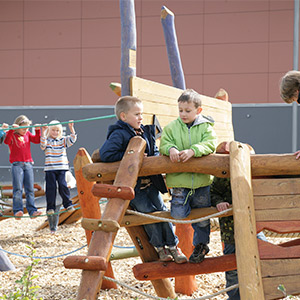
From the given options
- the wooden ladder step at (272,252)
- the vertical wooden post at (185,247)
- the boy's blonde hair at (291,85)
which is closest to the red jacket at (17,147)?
the vertical wooden post at (185,247)

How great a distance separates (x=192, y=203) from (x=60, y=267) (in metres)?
2.66

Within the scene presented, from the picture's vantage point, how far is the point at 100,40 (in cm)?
1402

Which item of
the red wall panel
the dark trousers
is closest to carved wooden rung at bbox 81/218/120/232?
the dark trousers

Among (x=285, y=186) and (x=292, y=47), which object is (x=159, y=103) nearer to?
(x=285, y=186)

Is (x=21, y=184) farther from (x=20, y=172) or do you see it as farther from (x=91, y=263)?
(x=91, y=263)

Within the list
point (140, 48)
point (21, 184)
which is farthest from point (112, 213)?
point (140, 48)

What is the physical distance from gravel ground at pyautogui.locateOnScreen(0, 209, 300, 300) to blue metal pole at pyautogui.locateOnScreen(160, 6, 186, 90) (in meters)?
2.12

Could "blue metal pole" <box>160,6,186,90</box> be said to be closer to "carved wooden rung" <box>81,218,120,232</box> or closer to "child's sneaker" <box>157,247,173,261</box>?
"child's sneaker" <box>157,247,173,261</box>

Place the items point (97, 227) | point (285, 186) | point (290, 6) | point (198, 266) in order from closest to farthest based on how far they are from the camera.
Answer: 1. point (97, 227)
2. point (285, 186)
3. point (198, 266)
4. point (290, 6)

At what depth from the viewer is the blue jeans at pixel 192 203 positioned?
3.13 m

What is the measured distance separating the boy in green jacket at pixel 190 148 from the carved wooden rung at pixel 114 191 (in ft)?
1.35

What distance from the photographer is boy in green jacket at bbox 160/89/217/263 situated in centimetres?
313

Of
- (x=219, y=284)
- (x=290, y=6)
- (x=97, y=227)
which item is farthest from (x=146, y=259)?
(x=290, y=6)

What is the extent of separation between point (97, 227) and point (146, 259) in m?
0.87
